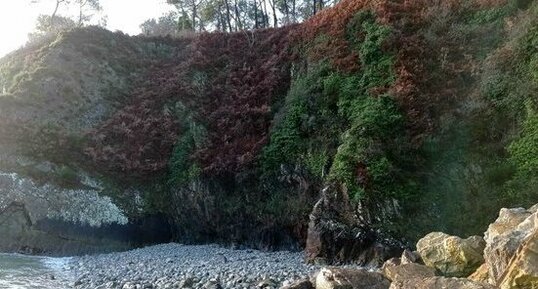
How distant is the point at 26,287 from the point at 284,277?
7659 mm

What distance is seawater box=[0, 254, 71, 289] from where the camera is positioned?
626 inches

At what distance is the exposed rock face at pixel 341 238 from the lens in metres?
16.8

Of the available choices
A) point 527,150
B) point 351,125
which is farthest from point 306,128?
point 527,150

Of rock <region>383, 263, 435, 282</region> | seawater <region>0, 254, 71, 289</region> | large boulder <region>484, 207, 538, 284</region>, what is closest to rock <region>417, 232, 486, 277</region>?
rock <region>383, 263, 435, 282</region>

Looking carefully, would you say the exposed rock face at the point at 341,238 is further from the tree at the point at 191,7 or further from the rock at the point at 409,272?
the tree at the point at 191,7

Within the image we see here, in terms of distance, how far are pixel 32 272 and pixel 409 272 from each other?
13647 millimetres

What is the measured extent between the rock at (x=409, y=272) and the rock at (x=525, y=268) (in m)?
2.96

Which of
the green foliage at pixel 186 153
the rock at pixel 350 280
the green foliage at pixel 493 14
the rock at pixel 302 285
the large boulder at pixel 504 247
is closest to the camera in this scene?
the large boulder at pixel 504 247

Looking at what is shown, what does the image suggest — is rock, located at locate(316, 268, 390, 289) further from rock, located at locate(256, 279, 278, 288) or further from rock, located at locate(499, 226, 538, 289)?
rock, located at locate(499, 226, 538, 289)

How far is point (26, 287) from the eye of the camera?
1543 cm

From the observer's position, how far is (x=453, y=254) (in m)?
10.9

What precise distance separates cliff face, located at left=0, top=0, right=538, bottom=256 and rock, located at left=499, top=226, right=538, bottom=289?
26.1ft

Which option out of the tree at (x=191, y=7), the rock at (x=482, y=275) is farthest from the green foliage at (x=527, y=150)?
the tree at (x=191, y=7)

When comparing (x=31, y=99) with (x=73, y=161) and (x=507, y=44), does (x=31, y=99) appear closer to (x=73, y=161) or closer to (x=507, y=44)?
(x=73, y=161)
